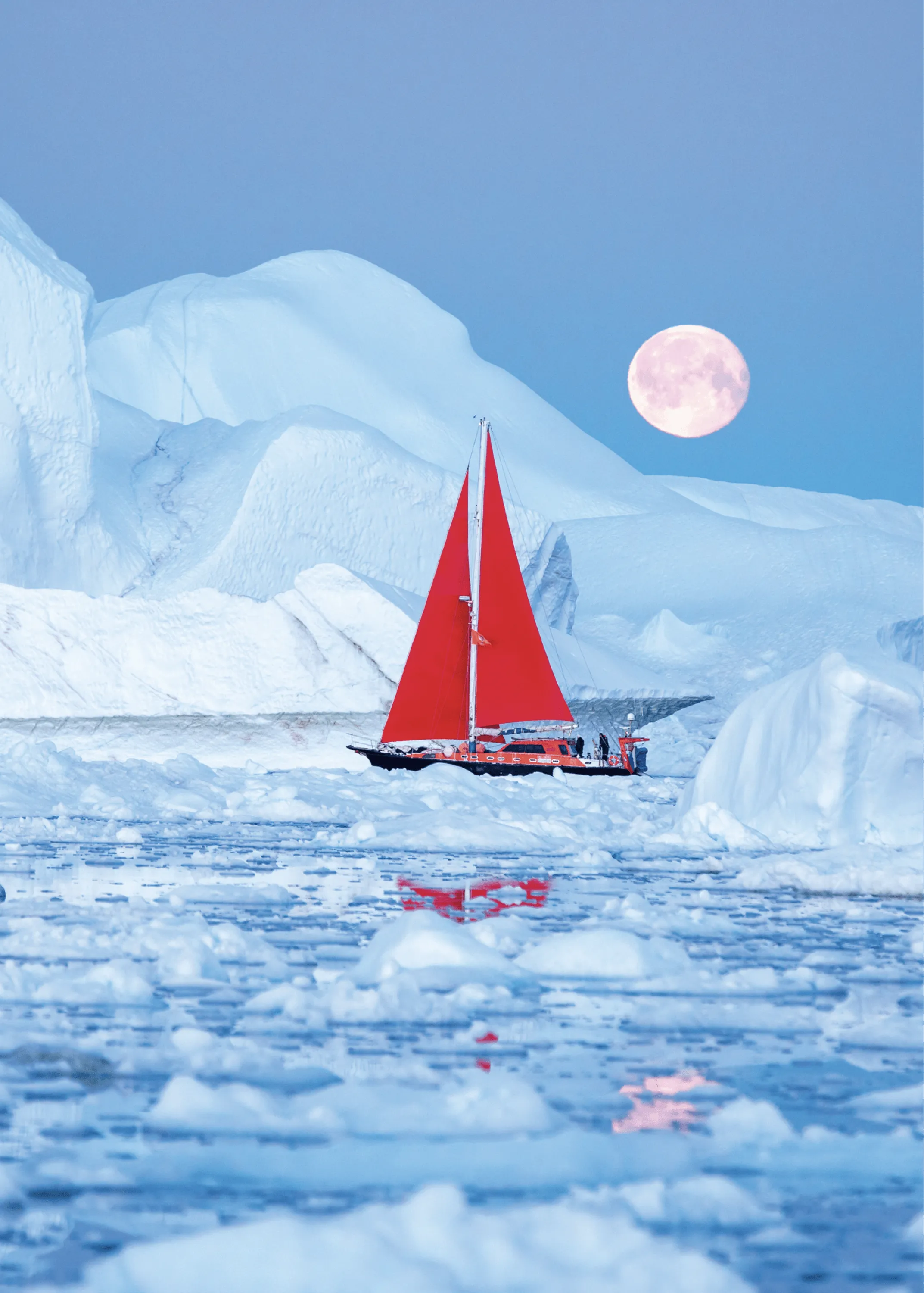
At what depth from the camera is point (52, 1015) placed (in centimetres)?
439

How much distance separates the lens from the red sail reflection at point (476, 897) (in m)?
6.69

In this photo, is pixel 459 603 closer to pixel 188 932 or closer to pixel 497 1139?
pixel 188 932

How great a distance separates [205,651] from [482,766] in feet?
13.2

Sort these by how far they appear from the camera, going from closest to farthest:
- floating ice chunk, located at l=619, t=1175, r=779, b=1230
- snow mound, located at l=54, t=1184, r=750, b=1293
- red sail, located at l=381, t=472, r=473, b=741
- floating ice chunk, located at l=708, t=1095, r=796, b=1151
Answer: snow mound, located at l=54, t=1184, r=750, b=1293 → floating ice chunk, located at l=619, t=1175, r=779, b=1230 → floating ice chunk, located at l=708, t=1095, r=796, b=1151 → red sail, located at l=381, t=472, r=473, b=741

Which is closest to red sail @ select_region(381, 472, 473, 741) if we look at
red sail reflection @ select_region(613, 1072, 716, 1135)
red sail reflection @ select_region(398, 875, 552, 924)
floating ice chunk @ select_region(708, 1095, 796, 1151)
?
red sail reflection @ select_region(398, 875, 552, 924)

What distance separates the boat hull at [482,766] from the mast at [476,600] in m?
0.45

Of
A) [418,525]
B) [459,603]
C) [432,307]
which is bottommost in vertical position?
[459,603]

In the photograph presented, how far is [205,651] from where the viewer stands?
20.9 meters

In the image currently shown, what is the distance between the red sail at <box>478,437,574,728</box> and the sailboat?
0.5 inches

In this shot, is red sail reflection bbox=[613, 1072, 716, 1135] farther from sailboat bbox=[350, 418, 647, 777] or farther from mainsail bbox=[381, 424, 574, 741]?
mainsail bbox=[381, 424, 574, 741]

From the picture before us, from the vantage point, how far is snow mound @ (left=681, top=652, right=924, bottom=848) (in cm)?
898

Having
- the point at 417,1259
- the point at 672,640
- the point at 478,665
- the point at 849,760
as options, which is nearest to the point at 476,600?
the point at 478,665

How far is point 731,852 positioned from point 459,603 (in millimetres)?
11137

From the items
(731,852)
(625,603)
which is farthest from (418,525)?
(731,852)
